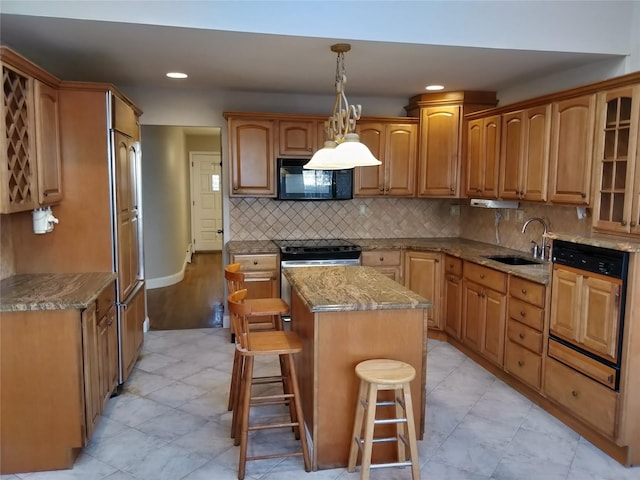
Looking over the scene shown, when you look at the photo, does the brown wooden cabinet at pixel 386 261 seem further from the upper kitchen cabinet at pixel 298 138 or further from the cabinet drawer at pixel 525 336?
the cabinet drawer at pixel 525 336

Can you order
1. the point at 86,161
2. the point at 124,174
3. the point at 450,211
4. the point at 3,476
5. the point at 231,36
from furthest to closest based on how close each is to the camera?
1. the point at 450,211
2. the point at 124,174
3. the point at 86,161
4. the point at 231,36
5. the point at 3,476

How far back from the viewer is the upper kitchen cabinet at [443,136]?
489cm

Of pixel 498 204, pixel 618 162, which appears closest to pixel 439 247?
pixel 498 204

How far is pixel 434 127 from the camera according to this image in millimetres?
5035

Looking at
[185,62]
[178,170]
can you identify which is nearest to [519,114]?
[185,62]

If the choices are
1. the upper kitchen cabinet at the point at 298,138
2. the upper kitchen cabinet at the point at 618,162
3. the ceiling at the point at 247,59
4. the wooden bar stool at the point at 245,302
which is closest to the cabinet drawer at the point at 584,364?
the upper kitchen cabinet at the point at 618,162

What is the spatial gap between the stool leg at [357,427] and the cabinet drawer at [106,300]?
167 cm

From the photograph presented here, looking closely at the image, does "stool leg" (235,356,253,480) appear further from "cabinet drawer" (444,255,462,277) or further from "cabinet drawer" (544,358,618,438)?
"cabinet drawer" (444,255,462,277)

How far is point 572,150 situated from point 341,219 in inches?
102

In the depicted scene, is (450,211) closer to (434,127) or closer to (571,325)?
(434,127)

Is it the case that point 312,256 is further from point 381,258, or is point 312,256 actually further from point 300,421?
point 300,421

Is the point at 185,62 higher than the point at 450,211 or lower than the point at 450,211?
higher

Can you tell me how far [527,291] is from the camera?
353 centimetres

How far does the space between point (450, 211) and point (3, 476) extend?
4726 millimetres
